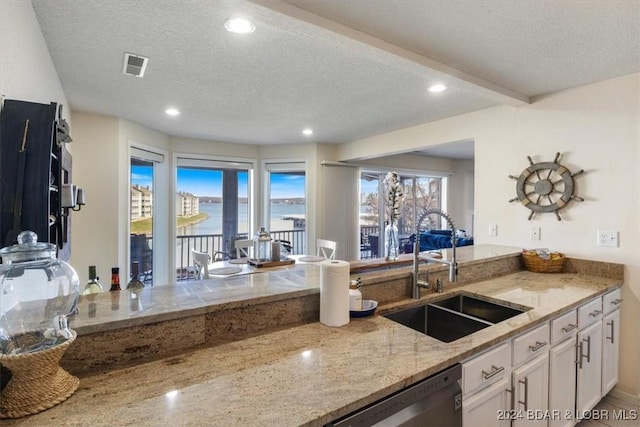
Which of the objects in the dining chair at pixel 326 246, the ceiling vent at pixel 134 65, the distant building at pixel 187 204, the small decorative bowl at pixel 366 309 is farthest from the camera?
the distant building at pixel 187 204

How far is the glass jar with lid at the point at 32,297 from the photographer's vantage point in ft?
2.97

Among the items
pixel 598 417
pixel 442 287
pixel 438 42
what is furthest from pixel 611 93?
pixel 598 417

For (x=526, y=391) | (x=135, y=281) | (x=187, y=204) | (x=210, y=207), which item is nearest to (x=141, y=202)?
(x=187, y=204)

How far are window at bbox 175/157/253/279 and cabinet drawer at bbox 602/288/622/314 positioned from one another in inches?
175

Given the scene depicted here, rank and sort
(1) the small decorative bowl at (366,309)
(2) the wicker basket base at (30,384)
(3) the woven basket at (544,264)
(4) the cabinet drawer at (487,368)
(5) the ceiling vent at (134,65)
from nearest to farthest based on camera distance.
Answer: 1. (2) the wicker basket base at (30,384)
2. (4) the cabinet drawer at (487,368)
3. (1) the small decorative bowl at (366,309)
4. (5) the ceiling vent at (134,65)
5. (3) the woven basket at (544,264)

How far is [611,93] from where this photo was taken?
243 centimetres

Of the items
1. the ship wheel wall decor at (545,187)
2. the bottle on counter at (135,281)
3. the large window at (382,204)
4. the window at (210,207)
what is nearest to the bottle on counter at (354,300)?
the bottle on counter at (135,281)

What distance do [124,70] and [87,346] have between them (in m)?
2.02

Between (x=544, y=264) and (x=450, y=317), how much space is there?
1.38 meters

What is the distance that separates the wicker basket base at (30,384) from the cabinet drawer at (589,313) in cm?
257

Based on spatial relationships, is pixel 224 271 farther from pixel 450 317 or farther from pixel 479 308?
pixel 479 308

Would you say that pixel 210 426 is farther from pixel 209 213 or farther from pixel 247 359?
pixel 209 213

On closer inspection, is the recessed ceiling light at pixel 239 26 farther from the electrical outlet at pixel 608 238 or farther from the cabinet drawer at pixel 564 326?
the electrical outlet at pixel 608 238

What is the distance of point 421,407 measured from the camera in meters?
1.12
